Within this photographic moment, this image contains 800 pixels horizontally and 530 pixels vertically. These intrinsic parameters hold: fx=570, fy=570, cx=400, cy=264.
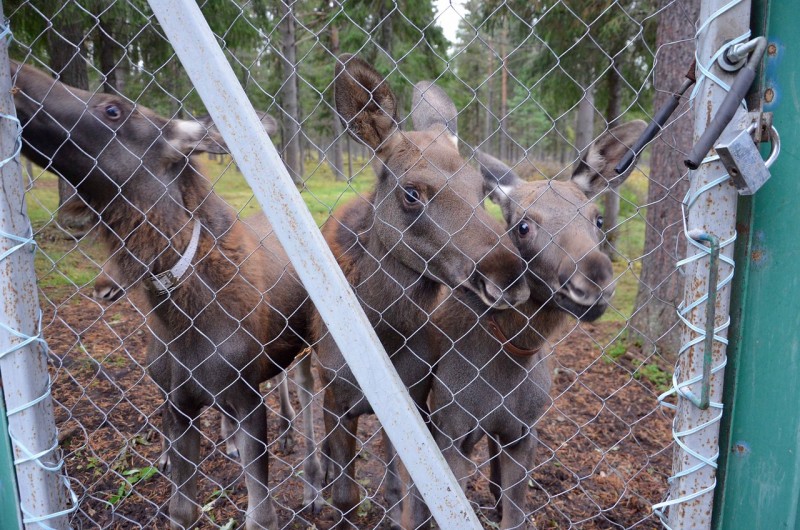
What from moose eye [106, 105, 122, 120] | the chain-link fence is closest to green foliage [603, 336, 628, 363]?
the chain-link fence

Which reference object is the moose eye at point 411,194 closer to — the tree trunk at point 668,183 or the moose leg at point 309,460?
the moose leg at point 309,460

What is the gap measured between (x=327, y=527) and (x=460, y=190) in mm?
2783

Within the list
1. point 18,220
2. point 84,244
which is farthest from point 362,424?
point 18,220

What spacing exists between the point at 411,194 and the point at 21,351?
2030 mm

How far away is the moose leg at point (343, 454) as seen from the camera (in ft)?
12.4

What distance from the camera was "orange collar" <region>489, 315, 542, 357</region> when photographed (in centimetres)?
321

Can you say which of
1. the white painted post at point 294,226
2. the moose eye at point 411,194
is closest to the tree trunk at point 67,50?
the moose eye at point 411,194

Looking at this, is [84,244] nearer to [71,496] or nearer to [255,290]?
[255,290]

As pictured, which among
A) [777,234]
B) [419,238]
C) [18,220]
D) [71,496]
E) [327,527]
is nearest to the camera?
[777,234]

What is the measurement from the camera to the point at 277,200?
2.12m

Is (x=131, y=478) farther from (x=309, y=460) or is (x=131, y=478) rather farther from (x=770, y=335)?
(x=770, y=335)

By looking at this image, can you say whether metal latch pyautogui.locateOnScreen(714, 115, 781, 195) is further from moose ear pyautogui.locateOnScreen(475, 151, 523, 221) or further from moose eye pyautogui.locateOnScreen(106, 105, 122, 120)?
moose eye pyautogui.locateOnScreen(106, 105, 122, 120)

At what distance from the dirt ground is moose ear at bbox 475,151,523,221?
904 millimetres

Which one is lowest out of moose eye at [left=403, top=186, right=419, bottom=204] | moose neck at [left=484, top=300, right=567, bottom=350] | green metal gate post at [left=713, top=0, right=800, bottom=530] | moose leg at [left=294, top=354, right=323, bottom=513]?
moose leg at [left=294, top=354, right=323, bottom=513]
